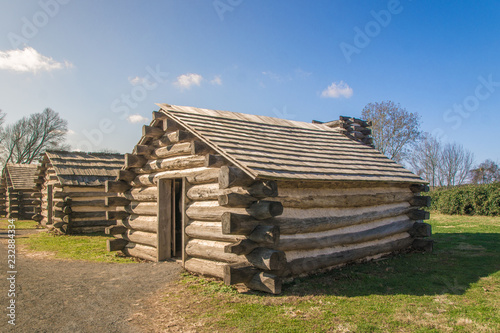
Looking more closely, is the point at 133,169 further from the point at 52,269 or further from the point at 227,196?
the point at 227,196

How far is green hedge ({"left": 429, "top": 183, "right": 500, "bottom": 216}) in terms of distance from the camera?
19094 mm

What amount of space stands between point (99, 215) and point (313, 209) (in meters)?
12.0

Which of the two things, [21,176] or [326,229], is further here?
[21,176]

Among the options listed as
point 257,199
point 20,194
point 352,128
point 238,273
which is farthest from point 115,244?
point 20,194

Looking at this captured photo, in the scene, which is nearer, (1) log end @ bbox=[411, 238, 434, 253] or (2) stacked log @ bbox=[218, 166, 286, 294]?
(2) stacked log @ bbox=[218, 166, 286, 294]

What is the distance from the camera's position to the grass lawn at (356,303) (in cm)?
471

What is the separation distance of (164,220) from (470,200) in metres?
18.7

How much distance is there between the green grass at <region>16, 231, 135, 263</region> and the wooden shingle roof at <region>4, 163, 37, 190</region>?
414 inches

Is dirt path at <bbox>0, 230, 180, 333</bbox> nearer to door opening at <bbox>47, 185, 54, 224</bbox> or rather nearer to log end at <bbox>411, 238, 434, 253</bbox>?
log end at <bbox>411, 238, 434, 253</bbox>

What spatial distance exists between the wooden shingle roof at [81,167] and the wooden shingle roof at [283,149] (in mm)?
8463

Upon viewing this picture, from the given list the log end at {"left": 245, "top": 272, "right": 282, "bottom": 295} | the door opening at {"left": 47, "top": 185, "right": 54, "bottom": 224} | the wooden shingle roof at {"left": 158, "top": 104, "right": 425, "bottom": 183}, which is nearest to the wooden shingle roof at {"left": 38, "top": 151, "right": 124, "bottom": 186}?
the door opening at {"left": 47, "top": 185, "right": 54, "bottom": 224}

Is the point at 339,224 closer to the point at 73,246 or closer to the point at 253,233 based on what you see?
the point at 253,233

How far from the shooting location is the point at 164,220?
8.87 metres

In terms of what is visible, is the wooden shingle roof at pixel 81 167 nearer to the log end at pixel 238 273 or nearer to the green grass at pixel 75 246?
the green grass at pixel 75 246
